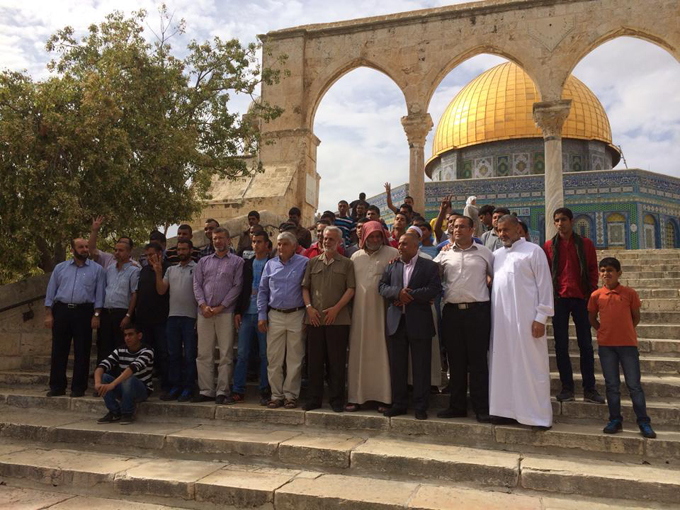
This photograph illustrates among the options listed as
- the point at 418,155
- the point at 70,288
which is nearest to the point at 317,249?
the point at 70,288

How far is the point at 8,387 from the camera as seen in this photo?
6395mm

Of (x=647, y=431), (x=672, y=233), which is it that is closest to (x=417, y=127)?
(x=647, y=431)

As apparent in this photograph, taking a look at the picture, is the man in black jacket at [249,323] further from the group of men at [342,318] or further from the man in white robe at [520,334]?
the man in white robe at [520,334]

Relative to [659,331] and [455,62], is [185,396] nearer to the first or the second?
[659,331]

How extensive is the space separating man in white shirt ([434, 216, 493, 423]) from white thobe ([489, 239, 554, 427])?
100 mm

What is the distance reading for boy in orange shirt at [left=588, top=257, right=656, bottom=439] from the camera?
4.05 metres

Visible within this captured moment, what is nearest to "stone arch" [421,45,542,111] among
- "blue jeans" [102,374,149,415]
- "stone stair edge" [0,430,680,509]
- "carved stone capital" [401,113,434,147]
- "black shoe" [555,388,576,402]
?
"carved stone capital" [401,113,434,147]

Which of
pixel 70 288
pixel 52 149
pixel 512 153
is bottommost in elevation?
pixel 70 288

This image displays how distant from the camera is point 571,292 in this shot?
4.86m

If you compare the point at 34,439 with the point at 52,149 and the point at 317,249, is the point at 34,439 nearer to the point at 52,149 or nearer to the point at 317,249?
the point at 317,249

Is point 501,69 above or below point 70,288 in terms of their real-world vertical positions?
above

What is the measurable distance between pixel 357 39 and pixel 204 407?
1026cm

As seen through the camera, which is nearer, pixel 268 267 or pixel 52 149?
pixel 268 267

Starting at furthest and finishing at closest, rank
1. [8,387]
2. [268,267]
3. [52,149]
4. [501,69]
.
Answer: [501,69]
[52,149]
[8,387]
[268,267]
